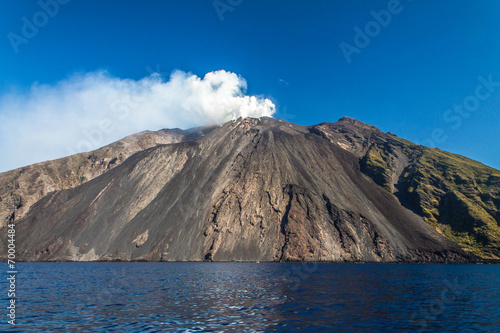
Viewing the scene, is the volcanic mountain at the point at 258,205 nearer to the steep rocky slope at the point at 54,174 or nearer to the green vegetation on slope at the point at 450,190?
the green vegetation on slope at the point at 450,190

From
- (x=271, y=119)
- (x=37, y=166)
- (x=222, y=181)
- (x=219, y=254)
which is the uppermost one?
(x=271, y=119)

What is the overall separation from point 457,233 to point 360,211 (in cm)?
3697

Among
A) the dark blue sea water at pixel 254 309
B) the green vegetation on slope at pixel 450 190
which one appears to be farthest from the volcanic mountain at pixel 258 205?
the dark blue sea water at pixel 254 309

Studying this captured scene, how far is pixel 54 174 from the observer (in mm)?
145875

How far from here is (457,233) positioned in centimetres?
10962

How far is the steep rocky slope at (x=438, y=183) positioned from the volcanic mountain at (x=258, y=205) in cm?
52

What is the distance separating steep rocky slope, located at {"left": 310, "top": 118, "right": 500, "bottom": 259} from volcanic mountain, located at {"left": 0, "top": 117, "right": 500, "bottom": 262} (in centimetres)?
52

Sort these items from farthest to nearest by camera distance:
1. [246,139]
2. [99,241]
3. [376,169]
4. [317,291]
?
[246,139] → [376,169] → [99,241] → [317,291]

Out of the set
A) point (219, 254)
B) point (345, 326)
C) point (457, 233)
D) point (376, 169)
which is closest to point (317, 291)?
point (345, 326)

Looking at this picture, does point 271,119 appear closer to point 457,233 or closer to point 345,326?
point 457,233

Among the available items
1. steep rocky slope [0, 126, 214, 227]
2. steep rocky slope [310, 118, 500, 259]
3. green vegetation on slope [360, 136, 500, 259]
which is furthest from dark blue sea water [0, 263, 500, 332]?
steep rocky slope [0, 126, 214, 227]

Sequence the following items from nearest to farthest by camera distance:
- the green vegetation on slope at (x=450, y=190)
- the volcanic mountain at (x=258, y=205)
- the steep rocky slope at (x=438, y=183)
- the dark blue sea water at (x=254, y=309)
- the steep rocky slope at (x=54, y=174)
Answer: the dark blue sea water at (x=254, y=309), the volcanic mountain at (x=258, y=205), the green vegetation on slope at (x=450, y=190), the steep rocky slope at (x=438, y=183), the steep rocky slope at (x=54, y=174)

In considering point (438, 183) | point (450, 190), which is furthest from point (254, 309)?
point (438, 183)

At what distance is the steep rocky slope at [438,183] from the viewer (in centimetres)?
10738
